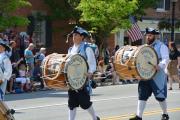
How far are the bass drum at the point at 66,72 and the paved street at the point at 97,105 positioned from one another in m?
2.96

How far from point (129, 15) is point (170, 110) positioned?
14377 mm

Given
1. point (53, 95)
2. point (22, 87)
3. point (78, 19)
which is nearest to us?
point (53, 95)

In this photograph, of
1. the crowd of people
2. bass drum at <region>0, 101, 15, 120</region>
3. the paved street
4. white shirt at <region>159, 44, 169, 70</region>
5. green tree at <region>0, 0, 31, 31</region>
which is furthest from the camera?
green tree at <region>0, 0, 31, 31</region>

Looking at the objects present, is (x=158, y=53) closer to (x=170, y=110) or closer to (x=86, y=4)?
(x=170, y=110)

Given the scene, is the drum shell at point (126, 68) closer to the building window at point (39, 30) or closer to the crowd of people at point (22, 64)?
the crowd of people at point (22, 64)

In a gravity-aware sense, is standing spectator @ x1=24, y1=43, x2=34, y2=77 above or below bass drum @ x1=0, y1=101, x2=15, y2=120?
above

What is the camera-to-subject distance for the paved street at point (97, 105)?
13156 mm

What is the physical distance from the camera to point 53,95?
18750 millimetres

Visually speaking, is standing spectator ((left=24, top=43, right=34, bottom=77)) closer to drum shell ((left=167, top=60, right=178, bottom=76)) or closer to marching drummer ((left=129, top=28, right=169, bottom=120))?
drum shell ((left=167, top=60, right=178, bottom=76))

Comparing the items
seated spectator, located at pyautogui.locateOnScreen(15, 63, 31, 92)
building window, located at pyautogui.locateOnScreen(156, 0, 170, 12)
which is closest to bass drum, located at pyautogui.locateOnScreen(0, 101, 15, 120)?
seated spectator, located at pyautogui.locateOnScreen(15, 63, 31, 92)

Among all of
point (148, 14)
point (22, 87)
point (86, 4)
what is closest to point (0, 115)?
point (22, 87)

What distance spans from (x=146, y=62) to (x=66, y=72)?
2.00 metres

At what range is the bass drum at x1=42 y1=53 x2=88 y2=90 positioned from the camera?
31.7 ft

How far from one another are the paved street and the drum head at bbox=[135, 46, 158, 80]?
6.73ft
